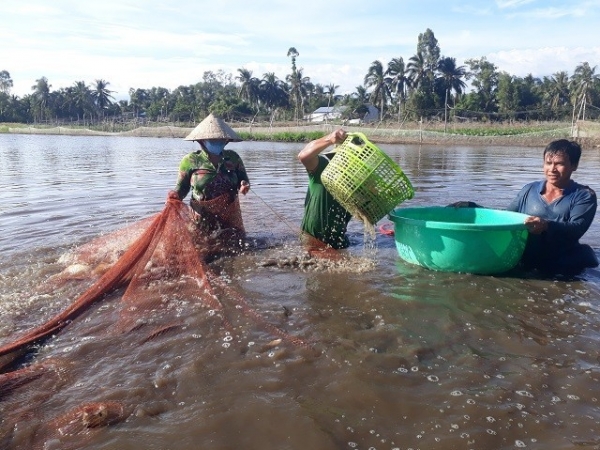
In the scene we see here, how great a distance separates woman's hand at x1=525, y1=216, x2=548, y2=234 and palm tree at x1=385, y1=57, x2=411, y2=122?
58.9m

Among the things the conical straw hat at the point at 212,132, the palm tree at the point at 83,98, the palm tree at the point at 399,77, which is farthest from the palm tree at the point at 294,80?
the conical straw hat at the point at 212,132

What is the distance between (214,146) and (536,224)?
11.2 feet

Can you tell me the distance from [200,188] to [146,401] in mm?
3370

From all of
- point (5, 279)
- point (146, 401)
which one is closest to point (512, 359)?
point (146, 401)

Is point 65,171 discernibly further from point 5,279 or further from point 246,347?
point 246,347

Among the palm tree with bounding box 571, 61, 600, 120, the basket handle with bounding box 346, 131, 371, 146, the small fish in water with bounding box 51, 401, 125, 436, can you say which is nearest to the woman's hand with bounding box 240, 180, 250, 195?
the basket handle with bounding box 346, 131, 371, 146

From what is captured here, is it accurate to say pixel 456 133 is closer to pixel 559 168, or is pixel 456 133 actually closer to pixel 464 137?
pixel 464 137

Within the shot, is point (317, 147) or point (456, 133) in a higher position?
point (456, 133)

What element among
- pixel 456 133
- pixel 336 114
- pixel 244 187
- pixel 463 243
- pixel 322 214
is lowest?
pixel 463 243

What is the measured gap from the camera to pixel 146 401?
266cm

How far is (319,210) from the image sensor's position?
16.8ft

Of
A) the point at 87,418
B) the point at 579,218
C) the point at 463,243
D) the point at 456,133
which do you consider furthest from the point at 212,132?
the point at 456,133

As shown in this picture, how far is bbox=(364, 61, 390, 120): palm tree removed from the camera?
6238 cm

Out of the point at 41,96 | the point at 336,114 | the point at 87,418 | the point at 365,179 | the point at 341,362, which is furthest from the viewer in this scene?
the point at 41,96
